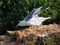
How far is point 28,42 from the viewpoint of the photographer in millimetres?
6613

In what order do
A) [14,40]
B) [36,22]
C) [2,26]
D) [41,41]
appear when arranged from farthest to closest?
1. [2,26]
2. [36,22]
3. [14,40]
4. [41,41]

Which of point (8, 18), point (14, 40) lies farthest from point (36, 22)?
point (8, 18)

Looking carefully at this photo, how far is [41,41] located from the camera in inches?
257

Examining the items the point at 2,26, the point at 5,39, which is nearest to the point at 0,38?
the point at 5,39

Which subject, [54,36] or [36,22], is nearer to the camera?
[54,36]

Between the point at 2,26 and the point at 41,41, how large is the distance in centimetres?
267

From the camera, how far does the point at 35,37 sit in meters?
6.73

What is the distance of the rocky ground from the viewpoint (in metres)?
6.59

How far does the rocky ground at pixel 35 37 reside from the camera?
6586 mm

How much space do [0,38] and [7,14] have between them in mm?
2114

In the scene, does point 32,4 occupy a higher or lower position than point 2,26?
higher

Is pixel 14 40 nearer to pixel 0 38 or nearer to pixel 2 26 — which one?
pixel 0 38

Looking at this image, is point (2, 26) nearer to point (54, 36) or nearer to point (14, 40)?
point (14, 40)

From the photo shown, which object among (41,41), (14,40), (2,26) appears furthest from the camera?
(2,26)
